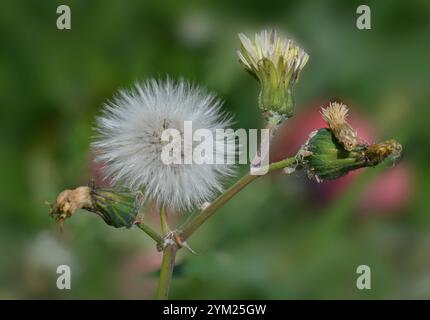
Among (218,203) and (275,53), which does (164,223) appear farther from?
(275,53)

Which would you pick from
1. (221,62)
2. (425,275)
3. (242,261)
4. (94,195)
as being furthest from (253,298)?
(94,195)

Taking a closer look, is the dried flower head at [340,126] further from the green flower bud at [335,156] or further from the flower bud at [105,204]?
the flower bud at [105,204]

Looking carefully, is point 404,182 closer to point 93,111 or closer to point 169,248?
point 93,111

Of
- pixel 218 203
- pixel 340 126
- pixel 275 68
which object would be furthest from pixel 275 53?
pixel 218 203

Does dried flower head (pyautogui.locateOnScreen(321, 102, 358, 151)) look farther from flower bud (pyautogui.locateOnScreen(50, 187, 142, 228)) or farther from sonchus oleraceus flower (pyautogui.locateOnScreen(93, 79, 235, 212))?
flower bud (pyautogui.locateOnScreen(50, 187, 142, 228))

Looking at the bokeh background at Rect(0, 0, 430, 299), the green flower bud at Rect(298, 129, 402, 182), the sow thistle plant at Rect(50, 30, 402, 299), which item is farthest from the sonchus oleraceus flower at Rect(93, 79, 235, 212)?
the bokeh background at Rect(0, 0, 430, 299)

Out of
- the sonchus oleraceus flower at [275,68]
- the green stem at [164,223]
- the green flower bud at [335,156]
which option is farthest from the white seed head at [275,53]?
the green stem at [164,223]
